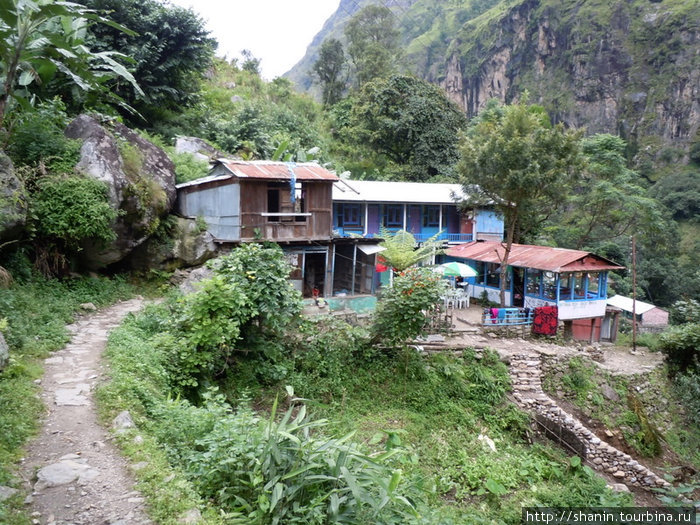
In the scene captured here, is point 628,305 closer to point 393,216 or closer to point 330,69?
point 393,216

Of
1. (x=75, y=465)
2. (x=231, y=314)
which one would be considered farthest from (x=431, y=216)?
(x=75, y=465)

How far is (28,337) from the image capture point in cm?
746

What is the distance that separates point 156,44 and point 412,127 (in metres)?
14.8

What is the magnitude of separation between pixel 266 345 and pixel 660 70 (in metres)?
64.3

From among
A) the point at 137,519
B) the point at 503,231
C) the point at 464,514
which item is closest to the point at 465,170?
the point at 503,231

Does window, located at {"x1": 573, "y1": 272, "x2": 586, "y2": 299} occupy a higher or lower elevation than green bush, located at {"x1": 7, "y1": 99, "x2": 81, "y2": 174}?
lower

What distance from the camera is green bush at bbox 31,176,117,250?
33.5 ft

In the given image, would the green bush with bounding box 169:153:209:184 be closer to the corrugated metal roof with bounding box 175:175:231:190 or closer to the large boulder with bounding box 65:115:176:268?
the corrugated metal roof with bounding box 175:175:231:190

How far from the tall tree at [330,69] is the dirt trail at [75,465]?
3353 centimetres

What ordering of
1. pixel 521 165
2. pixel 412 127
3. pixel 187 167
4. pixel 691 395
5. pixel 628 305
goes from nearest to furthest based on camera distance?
pixel 691 395, pixel 521 165, pixel 187 167, pixel 628 305, pixel 412 127

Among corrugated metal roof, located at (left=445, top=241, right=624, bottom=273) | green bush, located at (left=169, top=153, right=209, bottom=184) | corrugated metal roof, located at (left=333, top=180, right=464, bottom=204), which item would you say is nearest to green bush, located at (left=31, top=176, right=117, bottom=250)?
green bush, located at (left=169, top=153, right=209, bottom=184)

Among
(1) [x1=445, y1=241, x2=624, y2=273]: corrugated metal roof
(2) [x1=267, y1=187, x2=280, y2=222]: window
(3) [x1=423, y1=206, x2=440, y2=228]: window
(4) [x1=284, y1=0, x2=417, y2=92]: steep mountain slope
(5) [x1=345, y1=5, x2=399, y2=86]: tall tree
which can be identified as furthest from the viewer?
(4) [x1=284, y1=0, x2=417, y2=92]: steep mountain slope

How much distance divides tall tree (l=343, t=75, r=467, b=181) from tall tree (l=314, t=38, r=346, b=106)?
9.22 metres

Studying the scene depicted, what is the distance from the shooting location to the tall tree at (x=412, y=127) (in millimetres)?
27359
